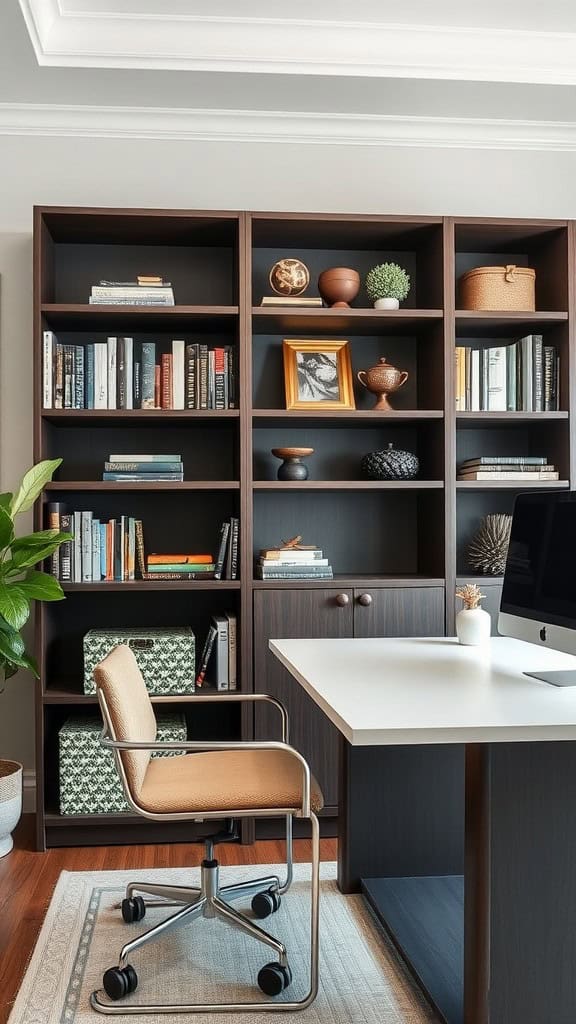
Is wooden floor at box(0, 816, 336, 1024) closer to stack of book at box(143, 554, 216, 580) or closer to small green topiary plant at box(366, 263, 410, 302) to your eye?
stack of book at box(143, 554, 216, 580)

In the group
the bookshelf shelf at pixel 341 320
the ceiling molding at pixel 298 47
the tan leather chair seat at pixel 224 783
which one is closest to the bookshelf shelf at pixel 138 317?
the bookshelf shelf at pixel 341 320

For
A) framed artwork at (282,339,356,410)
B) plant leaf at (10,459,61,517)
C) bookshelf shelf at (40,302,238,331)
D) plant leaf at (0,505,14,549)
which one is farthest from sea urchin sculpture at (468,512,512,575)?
plant leaf at (0,505,14,549)

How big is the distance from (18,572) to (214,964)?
55.8 inches

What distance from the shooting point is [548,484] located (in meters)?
3.51

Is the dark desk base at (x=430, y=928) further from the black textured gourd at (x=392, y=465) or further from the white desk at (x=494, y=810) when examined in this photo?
the black textured gourd at (x=392, y=465)

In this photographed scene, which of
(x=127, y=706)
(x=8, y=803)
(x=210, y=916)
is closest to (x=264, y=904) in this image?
(x=210, y=916)

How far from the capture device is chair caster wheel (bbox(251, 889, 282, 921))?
102 inches

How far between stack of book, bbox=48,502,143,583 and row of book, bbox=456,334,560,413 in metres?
1.33

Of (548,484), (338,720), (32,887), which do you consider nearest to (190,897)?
Result: (32,887)

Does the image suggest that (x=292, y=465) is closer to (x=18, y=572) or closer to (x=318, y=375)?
(x=318, y=375)

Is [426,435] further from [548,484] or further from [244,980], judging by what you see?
[244,980]

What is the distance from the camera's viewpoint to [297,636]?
3.39 metres

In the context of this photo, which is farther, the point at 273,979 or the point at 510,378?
the point at 510,378

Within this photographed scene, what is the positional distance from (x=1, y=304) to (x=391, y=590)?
6.20 feet
